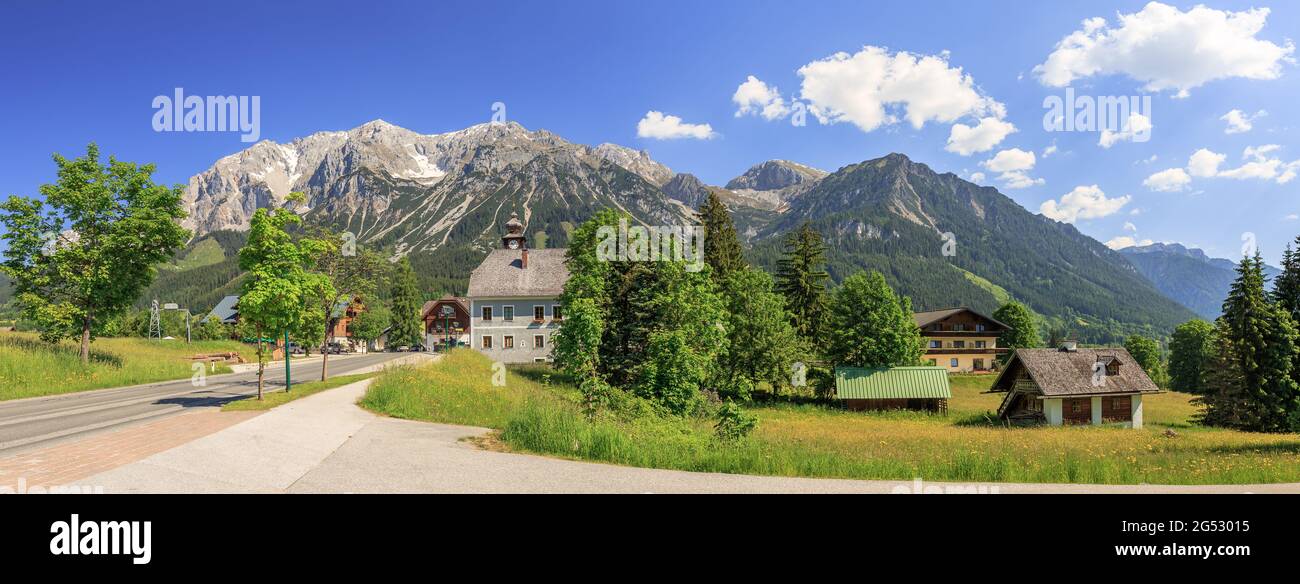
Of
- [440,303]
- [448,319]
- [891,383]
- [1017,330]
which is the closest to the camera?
[891,383]

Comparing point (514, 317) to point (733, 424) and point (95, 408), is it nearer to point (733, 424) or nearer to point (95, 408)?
point (95, 408)

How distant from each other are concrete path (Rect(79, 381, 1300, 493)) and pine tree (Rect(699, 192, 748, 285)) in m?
38.2

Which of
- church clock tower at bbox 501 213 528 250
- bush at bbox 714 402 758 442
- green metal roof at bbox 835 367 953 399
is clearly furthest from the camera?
church clock tower at bbox 501 213 528 250

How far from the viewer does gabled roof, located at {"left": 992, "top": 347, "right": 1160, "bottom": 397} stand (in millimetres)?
41250

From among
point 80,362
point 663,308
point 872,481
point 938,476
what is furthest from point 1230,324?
point 80,362

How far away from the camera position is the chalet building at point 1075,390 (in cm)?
4094

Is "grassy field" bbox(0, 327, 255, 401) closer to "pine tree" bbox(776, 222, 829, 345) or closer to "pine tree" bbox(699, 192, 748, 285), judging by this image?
"pine tree" bbox(699, 192, 748, 285)

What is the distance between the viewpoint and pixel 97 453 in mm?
10586

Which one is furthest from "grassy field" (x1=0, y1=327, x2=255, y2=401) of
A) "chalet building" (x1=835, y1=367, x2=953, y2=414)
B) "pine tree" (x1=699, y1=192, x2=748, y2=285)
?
"chalet building" (x1=835, y1=367, x2=953, y2=414)

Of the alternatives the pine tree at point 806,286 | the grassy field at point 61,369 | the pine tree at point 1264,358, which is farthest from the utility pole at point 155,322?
the pine tree at point 1264,358

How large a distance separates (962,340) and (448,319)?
84.8 metres

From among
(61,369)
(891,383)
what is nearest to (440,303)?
(61,369)

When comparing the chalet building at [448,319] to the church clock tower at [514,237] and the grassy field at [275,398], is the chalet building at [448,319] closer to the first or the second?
the church clock tower at [514,237]
